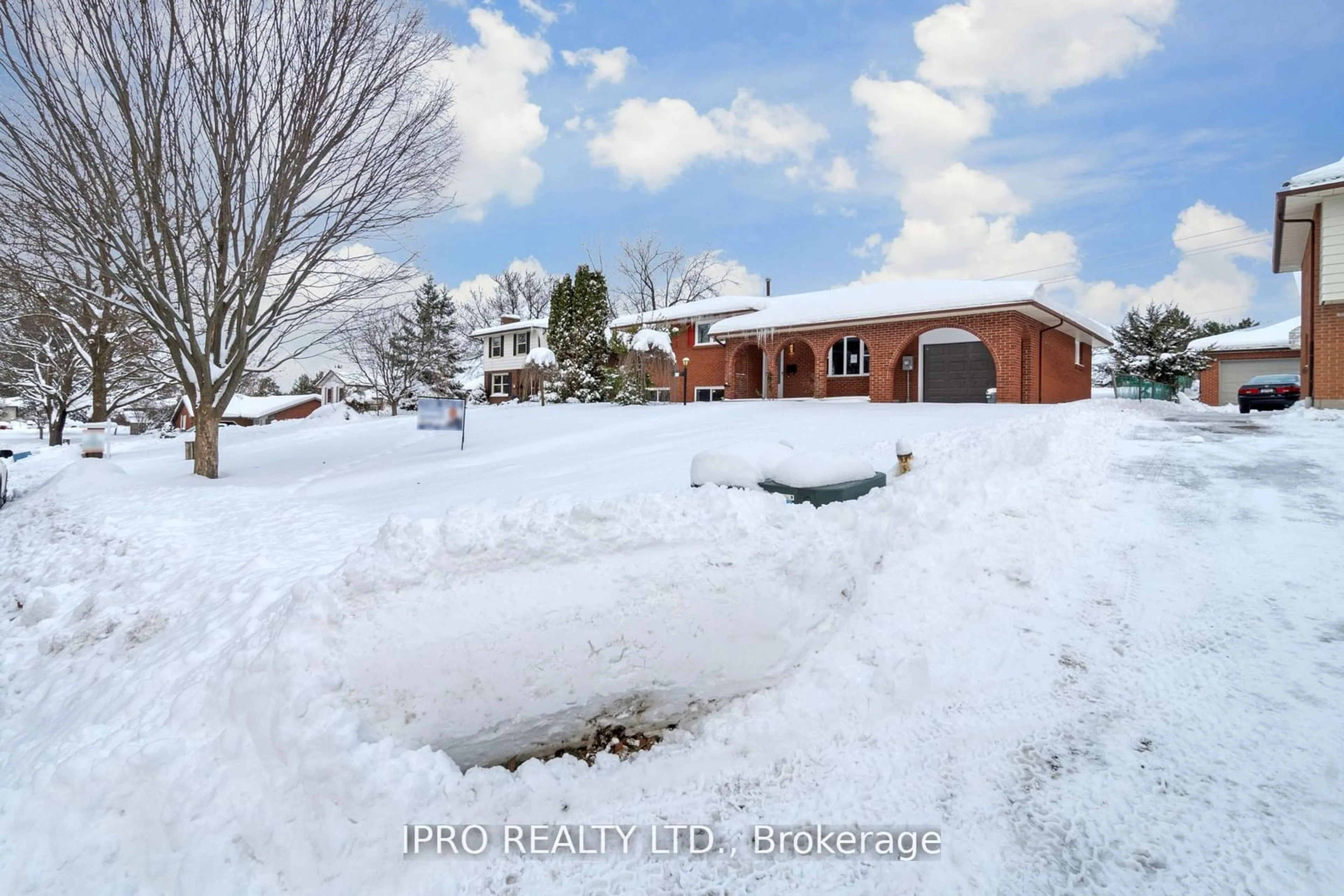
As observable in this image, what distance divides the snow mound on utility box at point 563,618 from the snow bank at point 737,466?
0.97 meters

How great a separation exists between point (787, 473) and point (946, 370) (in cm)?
1751

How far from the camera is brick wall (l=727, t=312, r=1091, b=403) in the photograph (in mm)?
17156

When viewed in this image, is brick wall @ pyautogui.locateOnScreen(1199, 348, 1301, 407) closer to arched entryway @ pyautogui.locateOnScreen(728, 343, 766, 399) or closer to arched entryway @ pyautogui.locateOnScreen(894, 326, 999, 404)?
arched entryway @ pyautogui.locateOnScreen(894, 326, 999, 404)

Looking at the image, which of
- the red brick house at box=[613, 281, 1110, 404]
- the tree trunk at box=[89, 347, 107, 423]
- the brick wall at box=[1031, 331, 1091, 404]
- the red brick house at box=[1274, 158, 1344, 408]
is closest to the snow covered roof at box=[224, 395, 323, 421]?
the tree trunk at box=[89, 347, 107, 423]

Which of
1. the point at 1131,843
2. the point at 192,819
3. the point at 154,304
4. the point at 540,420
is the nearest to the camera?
the point at 1131,843

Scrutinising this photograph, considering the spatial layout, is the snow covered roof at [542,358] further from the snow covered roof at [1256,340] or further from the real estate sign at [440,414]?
the snow covered roof at [1256,340]

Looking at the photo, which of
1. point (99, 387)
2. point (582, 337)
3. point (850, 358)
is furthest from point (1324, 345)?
point (99, 387)

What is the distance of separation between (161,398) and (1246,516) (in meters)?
34.0

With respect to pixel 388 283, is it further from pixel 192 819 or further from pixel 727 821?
pixel 727 821

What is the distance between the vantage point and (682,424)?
1550 cm

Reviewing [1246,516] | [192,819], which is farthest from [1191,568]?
[192,819]

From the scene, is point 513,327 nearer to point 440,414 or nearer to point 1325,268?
point 440,414

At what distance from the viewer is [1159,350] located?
3083 cm

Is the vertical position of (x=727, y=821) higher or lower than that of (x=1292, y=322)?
lower
